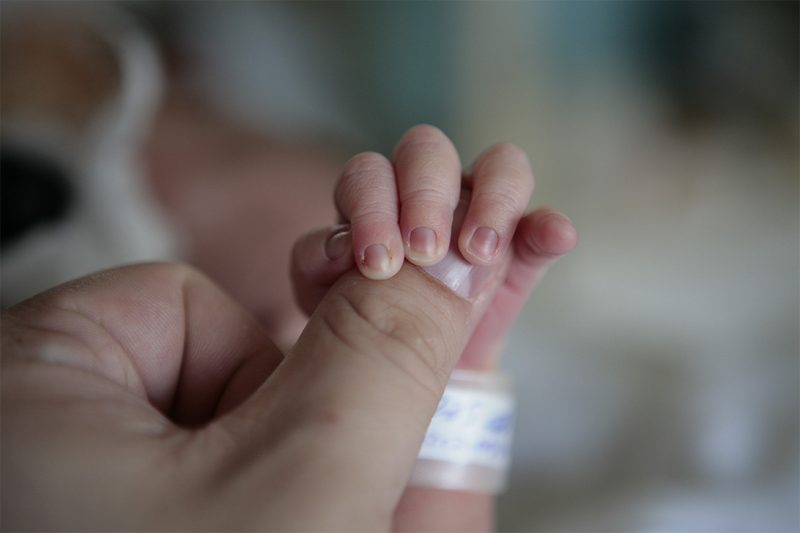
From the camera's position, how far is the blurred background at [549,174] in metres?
1.04

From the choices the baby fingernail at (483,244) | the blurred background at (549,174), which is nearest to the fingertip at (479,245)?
the baby fingernail at (483,244)

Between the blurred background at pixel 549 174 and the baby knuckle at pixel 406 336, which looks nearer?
the baby knuckle at pixel 406 336

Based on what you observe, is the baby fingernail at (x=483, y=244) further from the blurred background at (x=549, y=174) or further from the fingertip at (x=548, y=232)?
the blurred background at (x=549, y=174)

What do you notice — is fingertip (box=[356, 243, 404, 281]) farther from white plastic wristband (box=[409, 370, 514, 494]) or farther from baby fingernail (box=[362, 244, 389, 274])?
white plastic wristband (box=[409, 370, 514, 494])

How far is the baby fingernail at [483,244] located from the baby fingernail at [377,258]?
79mm

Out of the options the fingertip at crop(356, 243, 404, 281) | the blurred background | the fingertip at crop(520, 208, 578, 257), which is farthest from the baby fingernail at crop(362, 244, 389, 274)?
the blurred background

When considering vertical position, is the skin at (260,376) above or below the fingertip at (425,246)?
below

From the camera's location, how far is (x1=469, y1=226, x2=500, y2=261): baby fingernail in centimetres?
59

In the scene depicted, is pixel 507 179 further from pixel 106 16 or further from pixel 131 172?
pixel 106 16

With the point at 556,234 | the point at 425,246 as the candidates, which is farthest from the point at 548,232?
the point at 425,246

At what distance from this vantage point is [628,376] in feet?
3.82

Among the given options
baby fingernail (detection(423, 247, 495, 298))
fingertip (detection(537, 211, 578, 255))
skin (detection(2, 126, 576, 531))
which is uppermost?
fingertip (detection(537, 211, 578, 255))

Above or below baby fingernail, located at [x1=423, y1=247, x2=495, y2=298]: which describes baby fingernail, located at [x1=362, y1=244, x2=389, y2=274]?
below

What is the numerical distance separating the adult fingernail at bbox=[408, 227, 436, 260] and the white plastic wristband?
20 centimetres
